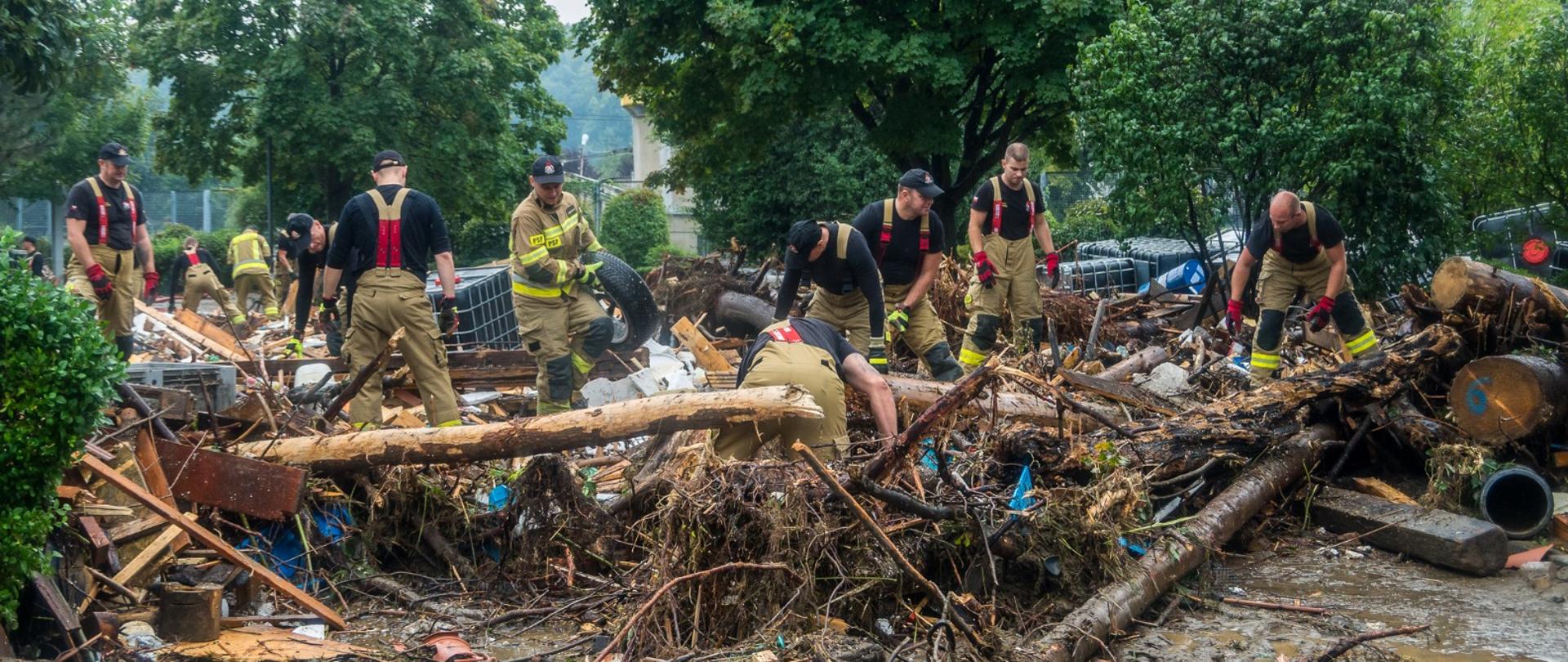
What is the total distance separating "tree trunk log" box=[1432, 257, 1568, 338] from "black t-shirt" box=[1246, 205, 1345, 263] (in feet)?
2.94

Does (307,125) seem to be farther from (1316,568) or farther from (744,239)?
(1316,568)

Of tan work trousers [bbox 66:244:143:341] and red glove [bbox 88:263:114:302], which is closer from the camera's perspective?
red glove [bbox 88:263:114:302]

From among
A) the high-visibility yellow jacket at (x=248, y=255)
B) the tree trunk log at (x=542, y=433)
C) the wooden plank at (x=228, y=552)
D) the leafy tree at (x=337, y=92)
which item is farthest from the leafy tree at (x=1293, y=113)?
the leafy tree at (x=337, y=92)

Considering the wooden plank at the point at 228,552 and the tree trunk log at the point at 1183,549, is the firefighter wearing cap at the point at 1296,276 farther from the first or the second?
the wooden plank at the point at 228,552

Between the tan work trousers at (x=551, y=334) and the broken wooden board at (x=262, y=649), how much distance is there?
11.2 ft

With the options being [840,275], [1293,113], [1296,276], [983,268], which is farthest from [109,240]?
[1293,113]

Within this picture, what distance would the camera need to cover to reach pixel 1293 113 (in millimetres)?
11070

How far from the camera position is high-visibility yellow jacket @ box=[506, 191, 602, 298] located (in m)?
7.81

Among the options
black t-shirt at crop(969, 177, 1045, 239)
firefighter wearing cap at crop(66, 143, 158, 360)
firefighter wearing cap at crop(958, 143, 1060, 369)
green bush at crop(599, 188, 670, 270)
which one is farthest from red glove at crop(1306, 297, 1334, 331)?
green bush at crop(599, 188, 670, 270)

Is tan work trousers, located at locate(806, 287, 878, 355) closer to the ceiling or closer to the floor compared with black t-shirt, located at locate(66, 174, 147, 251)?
closer to the floor

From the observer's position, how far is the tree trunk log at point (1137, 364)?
9195mm

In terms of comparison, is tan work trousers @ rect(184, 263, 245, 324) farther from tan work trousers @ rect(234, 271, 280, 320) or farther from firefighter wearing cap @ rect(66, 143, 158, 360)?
firefighter wearing cap @ rect(66, 143, 158, 360)

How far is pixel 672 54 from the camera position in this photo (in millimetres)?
17844

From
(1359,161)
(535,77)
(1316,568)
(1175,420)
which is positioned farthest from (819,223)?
(535,77)
